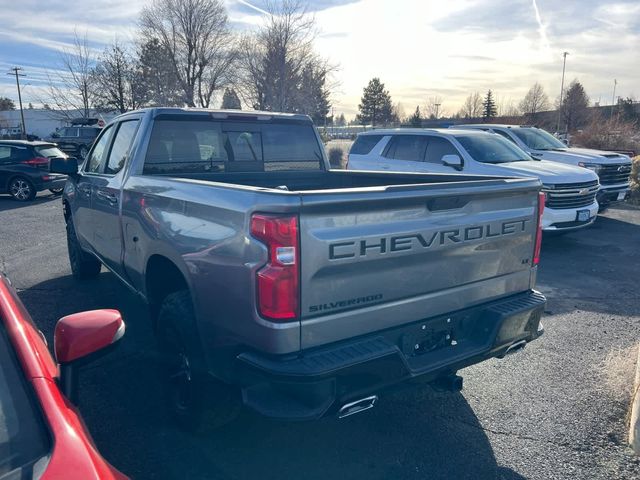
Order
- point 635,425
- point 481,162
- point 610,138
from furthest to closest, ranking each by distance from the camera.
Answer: point 610,138 < point 481,162 < point 635,425

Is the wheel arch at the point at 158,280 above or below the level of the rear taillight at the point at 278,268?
below

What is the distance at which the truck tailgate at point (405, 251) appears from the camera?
2572 mm

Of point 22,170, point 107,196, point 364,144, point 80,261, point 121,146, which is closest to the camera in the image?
point 107,196

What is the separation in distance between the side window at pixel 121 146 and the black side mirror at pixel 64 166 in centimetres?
82

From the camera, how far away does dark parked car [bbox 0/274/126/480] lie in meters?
1.47

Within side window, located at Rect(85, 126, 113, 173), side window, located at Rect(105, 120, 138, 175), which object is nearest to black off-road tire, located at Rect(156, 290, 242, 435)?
side window, located at Rect(105, 120, 138, 175)

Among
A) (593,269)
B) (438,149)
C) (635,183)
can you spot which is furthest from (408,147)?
(635,183)

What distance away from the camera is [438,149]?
392 inches

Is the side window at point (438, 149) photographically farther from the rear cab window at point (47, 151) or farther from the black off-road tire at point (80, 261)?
the rear cab window at point (47, 151)

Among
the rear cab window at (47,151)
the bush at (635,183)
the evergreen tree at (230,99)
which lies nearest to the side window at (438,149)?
the bush at (635,183)

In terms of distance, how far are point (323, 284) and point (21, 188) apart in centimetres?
1560

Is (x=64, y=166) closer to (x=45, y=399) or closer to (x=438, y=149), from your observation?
(x=45, y=399)

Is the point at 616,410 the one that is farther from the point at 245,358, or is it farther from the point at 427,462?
the point at 245,358

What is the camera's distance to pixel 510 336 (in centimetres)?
333
